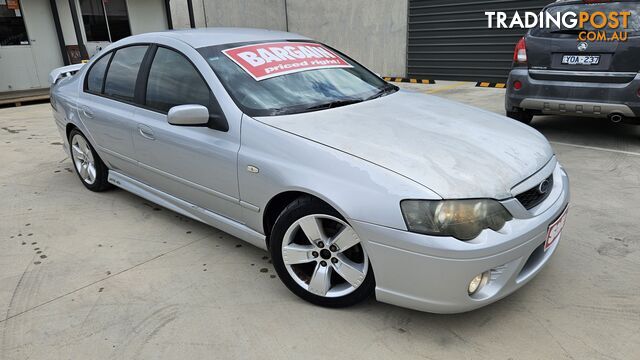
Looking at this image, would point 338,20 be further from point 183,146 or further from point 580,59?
point 183,146

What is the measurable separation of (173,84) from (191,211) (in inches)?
34.7

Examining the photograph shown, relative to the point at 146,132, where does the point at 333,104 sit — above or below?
above

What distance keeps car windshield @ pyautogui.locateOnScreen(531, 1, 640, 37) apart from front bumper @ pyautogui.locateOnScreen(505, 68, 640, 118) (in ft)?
1.46

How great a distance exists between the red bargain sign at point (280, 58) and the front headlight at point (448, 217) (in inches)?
54.8

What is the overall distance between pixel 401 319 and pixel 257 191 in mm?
1039

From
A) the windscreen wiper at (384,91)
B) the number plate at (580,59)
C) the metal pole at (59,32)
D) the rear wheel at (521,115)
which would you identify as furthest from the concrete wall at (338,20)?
the windscreen wiper at (384,91)

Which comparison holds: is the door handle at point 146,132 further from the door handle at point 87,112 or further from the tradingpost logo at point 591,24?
the tradingpost logo at point 591,24

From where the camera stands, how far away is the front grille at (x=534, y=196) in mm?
2216

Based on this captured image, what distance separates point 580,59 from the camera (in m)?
4.82

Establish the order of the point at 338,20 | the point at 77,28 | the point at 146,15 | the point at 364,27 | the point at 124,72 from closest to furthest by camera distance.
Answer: the point at 124,72, the point at 77,28, the point at 146,15, the point at 364,27, the point at 338,20

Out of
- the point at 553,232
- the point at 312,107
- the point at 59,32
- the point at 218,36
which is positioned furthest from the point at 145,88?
the point at 59,32

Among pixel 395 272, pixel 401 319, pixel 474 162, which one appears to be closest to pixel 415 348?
pixel 401 319

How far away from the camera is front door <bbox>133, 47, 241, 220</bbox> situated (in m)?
2.74

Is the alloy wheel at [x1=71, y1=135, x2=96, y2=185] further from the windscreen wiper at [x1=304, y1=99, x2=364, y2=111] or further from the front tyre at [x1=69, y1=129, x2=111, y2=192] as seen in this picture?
the windscreen wiper at [x1=304, y1=99, x2=364, y2=111]
